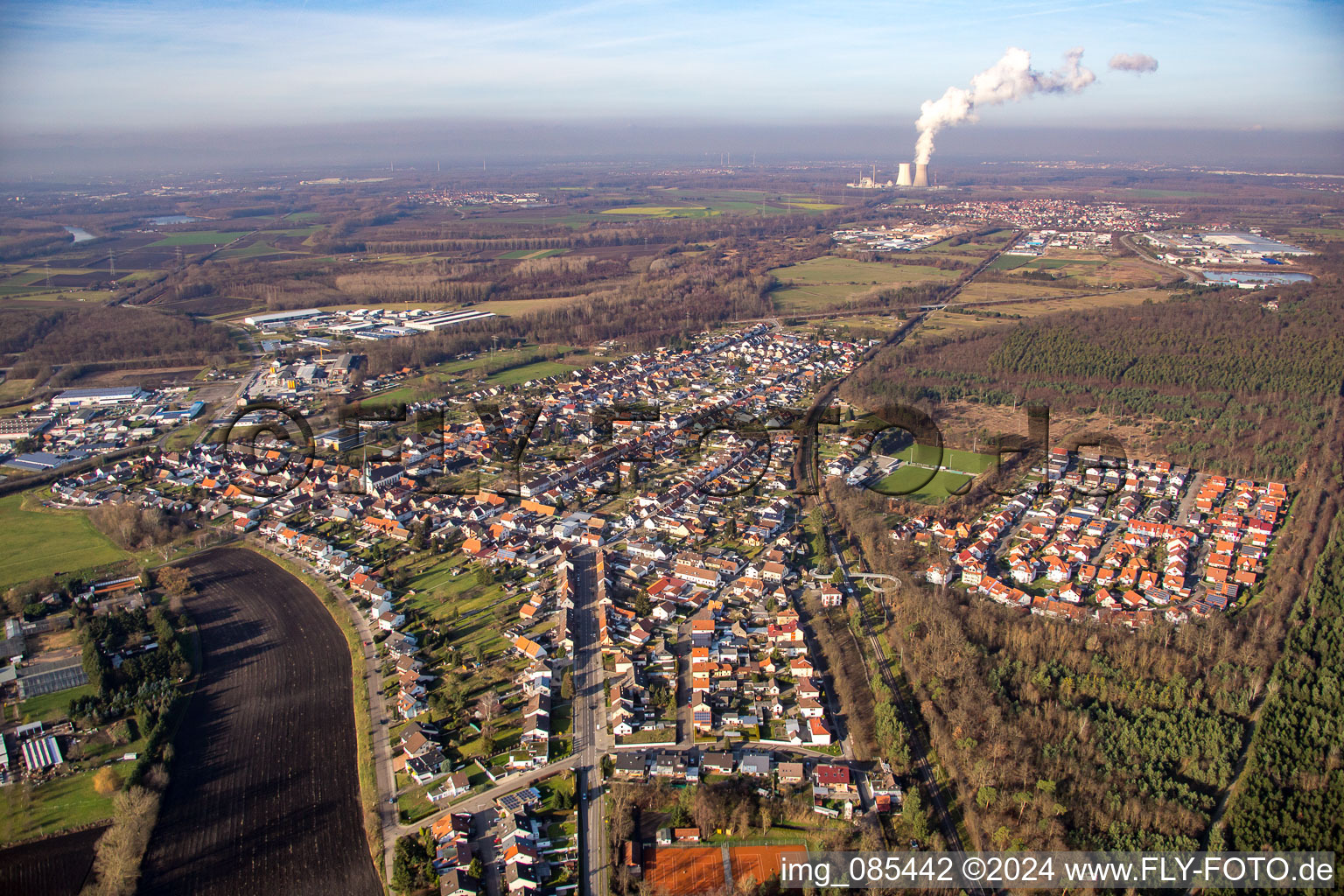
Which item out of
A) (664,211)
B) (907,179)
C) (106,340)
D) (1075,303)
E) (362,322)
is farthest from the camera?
(907,179)

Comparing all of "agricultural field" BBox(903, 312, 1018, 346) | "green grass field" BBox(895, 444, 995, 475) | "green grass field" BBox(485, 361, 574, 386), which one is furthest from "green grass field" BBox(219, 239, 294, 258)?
"green grass field" BBox(895, 444, 995, 475)

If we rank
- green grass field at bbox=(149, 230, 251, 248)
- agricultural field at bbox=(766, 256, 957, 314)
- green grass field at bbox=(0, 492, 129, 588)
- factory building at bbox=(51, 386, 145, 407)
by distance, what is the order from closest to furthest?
1. green grass field at bbox=(0, 492, 129, 588)
2. factory building at bbox=(51, 386, 145, 407)
3. agricultural field at bbox=(766, 256, 957, 314)
4. green grass field at bbox=(149, 230, 251, 248)

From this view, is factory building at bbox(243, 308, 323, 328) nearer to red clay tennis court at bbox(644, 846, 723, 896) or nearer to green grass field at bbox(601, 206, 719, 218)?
red clay tennis court at bbox(644, 846, 723, 896)

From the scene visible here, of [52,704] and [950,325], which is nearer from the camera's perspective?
[52,704]

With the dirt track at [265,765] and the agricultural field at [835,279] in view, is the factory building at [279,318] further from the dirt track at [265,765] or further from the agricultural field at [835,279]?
the dirt track at [265,765]

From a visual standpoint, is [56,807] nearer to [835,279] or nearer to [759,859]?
[759,859]

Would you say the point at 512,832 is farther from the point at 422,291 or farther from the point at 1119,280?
the point at 1119,280

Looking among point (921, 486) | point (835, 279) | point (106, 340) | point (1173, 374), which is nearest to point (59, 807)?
point (921, 486)
